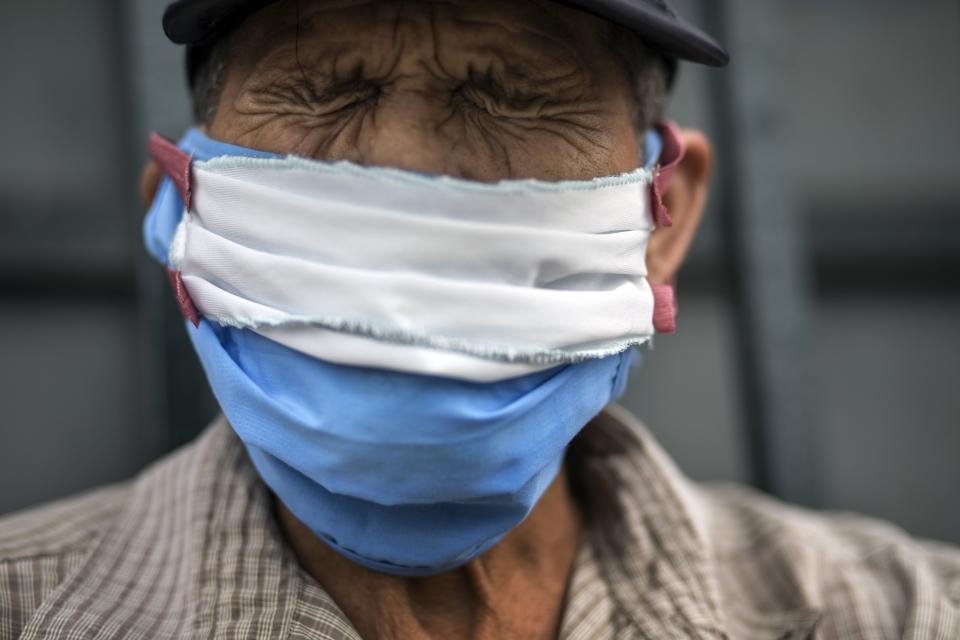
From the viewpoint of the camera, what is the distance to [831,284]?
3732 mm

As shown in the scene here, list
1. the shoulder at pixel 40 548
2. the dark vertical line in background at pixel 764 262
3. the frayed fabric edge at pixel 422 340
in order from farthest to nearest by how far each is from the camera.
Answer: the dark vertical line in background at pixel 764 262 < the shoulder at pixel 40 548 < the frayed fabric edge at pixel 422 340

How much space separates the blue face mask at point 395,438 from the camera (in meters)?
1.67

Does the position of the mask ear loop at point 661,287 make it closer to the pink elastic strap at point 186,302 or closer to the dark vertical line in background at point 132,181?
the pink elastic strap at point 186,302

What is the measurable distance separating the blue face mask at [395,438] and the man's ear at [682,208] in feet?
1.28

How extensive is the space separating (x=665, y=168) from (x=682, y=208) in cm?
34

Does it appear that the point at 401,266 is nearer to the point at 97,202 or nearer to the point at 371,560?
the point at 371,560

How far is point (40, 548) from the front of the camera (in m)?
2.17

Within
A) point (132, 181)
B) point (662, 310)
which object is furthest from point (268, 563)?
point (132, 181)

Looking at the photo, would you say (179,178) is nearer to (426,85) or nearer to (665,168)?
(426,85)

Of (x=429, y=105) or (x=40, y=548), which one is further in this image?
(x=40, y=548)

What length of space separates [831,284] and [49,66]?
265 centimetres

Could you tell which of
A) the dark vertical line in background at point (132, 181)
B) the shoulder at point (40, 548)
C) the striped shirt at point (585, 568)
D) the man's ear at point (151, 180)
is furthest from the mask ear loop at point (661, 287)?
the dark vertical line in background at point (132, 181)

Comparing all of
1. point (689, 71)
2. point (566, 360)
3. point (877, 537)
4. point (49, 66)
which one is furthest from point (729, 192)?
point (49, 66)

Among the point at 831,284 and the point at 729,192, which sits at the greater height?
the point at 729,192
